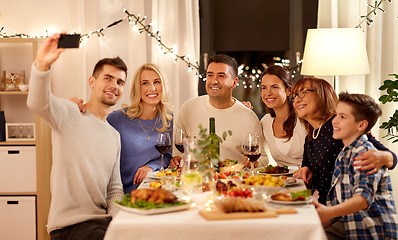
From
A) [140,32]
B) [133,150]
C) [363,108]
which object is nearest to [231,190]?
[363,108]

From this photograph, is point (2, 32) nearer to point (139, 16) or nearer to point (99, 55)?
point (99, 55)

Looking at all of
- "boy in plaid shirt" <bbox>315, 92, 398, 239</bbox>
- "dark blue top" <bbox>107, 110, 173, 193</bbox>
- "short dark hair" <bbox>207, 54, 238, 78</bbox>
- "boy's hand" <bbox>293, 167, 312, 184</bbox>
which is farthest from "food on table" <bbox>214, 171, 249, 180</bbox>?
"short dark hair" <bbox>207, 54, 238, 78</bbox>

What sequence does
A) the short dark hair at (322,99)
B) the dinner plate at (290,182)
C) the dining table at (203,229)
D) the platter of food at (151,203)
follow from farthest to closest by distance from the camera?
the short dark hair at (322,99), the dinner plate at (290,182), the platter of food at (151,203), the dining table at (203,229)

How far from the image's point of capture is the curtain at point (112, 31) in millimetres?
4652

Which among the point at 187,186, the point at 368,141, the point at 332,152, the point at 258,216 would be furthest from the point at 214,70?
the point at 258,216

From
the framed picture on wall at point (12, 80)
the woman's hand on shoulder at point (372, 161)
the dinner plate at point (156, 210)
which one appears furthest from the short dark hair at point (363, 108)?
the framed picture on wall at point (12, 80)

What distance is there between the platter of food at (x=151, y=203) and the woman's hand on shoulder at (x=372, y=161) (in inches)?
32.5

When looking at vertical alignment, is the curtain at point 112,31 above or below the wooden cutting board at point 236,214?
above

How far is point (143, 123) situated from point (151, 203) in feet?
5.23

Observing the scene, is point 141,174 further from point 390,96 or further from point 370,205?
point 390,96

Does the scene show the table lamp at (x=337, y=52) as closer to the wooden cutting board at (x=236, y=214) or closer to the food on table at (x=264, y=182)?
the food on table at (x=264, y=182)

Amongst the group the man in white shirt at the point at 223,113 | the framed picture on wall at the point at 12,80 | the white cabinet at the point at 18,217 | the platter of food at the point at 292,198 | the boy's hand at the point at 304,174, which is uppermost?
the framed picture on wall at the point at 12,80

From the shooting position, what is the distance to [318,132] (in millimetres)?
2986

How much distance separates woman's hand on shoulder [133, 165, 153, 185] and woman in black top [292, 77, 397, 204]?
94cm
